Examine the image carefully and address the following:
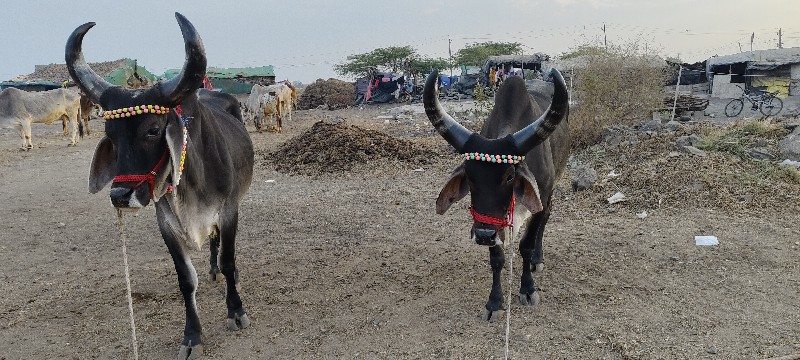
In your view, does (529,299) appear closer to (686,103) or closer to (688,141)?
(688,141)

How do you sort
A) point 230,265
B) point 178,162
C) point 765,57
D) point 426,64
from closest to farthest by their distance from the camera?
point 178,162
point 230,265
point 765,57
point 426,64

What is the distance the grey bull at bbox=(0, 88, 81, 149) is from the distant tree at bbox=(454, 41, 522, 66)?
34.5 m

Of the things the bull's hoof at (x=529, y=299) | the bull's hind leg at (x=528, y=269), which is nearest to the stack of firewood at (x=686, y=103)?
the bull's hind leg at (x=528, y=269)

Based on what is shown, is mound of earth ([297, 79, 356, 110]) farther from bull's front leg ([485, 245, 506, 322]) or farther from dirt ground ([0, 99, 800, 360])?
bull's front leg ([485, 245, 506, 322])

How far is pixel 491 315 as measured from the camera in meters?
4.60

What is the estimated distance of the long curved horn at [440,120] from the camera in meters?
3.94

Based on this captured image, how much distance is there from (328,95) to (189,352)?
33893 mm

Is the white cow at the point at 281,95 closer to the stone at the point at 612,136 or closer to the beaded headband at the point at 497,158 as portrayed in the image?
the stone at the point at 612,136

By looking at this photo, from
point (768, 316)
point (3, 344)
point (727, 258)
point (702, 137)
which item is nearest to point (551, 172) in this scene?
point (768, 316)

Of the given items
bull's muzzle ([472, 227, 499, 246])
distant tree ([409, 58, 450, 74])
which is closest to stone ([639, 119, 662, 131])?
bull's muzzle ([472, 227, 499, 246])

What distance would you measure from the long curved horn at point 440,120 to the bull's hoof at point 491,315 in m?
1.51

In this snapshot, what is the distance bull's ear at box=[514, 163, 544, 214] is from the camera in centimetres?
379

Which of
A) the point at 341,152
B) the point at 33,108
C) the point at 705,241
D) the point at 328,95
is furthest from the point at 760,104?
the point at 328,95

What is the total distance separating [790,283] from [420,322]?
3.50 metres
